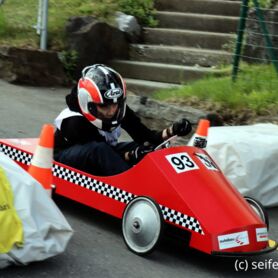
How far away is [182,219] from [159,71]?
223 inches

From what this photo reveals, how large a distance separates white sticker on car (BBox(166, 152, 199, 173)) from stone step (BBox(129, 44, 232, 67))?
521 centimetres

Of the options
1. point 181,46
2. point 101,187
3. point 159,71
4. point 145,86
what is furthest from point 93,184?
point 181,46

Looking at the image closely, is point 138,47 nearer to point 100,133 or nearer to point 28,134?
point 28,134

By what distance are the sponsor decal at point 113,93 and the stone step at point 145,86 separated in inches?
173

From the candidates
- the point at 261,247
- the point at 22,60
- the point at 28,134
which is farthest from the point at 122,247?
the point at 22,60

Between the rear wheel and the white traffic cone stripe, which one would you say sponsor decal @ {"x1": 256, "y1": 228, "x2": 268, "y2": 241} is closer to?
the rear wheel

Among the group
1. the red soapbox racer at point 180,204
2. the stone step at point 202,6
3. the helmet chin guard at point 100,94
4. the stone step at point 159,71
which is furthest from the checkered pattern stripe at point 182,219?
the stone step at point 202,6

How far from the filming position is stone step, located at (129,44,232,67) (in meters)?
9.78

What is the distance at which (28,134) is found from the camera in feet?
24.0

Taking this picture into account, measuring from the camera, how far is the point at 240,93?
7.69 m

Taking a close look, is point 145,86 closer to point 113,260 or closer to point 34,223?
point 113,260

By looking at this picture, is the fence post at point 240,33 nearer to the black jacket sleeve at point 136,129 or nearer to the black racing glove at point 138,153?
the black jacket sleeve at point 136,129

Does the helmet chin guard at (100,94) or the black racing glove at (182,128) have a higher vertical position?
the helmet chin guard at (100,94)

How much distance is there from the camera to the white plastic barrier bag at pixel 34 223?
3799mm
